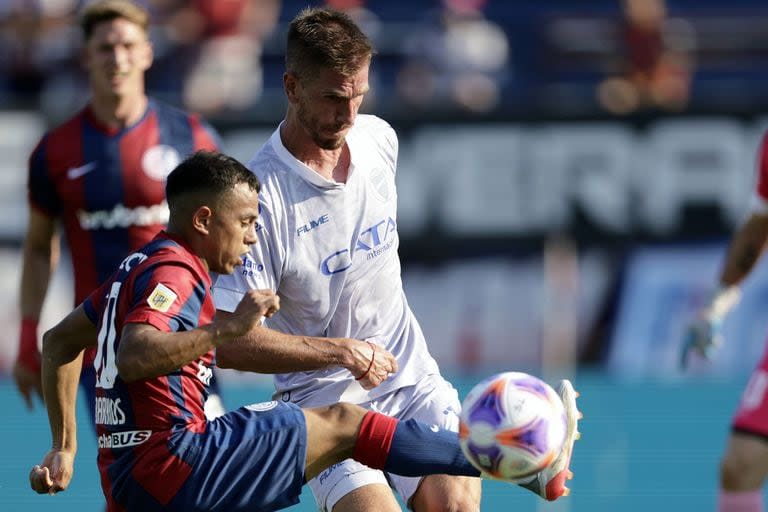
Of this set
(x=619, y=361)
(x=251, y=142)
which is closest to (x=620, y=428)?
(x=619, y=361)

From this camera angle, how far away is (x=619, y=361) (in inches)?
544

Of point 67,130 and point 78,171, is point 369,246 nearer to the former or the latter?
point 78,171

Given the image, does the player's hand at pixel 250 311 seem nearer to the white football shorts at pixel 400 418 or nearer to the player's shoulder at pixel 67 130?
the white football shorts at pixel 400 418

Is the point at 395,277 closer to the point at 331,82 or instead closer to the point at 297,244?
the point at 297,244

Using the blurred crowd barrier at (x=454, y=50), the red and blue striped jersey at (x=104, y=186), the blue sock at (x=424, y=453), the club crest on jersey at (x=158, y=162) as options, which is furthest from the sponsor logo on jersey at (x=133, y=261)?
the blurred crowd barrier at (x=454, y=50)

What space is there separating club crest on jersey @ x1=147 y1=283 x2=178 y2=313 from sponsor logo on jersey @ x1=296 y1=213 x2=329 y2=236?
0.90 m

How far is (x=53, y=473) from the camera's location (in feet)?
17.0

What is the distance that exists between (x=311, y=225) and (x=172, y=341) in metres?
1.08

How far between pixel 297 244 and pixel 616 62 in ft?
44.2

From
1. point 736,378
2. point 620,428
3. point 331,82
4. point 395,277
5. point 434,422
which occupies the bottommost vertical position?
point 736,378

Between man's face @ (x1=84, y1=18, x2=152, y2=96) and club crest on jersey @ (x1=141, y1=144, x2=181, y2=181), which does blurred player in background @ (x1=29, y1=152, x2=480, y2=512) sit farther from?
man's face @ (x1=84, y1=18, x2=152, y2=96)

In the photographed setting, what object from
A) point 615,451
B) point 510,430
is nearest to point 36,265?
point 510,430

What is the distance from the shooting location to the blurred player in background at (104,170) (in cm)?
677

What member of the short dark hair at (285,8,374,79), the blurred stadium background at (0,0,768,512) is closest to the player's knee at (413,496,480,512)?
the short dark hair at (285,8,374,79)
